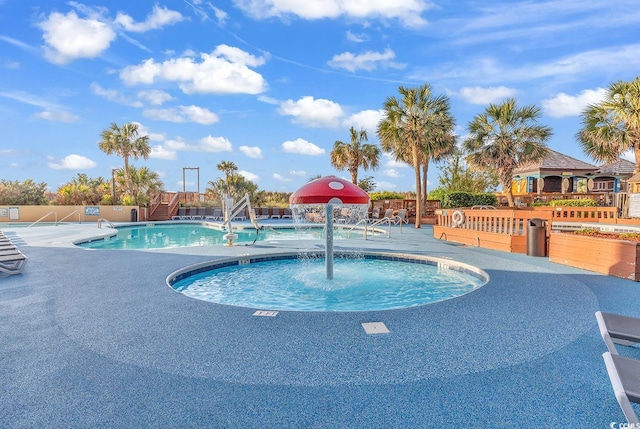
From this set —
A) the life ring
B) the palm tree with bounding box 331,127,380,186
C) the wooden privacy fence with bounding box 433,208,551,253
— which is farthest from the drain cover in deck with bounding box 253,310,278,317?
the palm tree with bounding box 331,127,380,186

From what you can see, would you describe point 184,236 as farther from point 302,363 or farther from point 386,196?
point 302,363

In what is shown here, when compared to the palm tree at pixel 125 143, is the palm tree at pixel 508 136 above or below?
below

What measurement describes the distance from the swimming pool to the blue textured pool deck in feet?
24.8

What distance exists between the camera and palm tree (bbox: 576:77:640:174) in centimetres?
1364

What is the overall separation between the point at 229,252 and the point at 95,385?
7198 millimetres

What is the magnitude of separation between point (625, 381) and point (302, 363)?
87.0 inches

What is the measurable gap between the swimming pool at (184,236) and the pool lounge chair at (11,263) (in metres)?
4.59

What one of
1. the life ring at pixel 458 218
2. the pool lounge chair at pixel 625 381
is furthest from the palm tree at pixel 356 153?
the pool lounge chair at pixel 625 381

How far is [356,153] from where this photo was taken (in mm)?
25297

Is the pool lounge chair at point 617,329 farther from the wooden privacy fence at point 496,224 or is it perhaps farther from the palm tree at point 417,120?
the palm tree at point 417,120

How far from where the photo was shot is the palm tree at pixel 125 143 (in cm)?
2825

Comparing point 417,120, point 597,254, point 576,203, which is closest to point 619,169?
point 576,203

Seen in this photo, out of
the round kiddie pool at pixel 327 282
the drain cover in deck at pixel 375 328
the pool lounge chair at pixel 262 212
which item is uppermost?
the pool lounge chair at pixel 262 212

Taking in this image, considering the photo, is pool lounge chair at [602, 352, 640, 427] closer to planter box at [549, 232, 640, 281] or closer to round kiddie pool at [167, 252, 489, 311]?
round kiddie pool at [167, 252, 489, 311]
